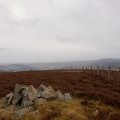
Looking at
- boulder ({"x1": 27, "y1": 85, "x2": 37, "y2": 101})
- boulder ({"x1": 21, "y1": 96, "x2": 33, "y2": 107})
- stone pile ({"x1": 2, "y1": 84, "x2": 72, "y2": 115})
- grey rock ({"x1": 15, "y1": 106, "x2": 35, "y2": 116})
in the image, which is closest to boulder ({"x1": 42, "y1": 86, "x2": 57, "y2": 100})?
stone pile ({"x1": 2, "y1": 84, "x2": 72, "y2": 115})

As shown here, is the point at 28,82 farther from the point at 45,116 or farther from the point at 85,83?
the point at 45,116

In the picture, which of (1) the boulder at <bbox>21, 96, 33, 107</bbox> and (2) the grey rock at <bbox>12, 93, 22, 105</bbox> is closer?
(1) the boulder at <bbox>21, 96, 33, 107</bbox>

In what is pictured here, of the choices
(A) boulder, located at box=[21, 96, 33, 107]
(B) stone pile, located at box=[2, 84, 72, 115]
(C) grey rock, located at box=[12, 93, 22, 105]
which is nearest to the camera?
(A) boulder, located at box=[21, 96, 33, 107]

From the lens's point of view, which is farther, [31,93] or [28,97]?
[31,93]

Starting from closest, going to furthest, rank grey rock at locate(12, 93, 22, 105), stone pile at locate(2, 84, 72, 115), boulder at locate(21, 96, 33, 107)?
1. boulder at locate(21, 96, 33, 107)
2. stone pile at locate(2, 84, 72, 115)
3. grey rock at locate(12, 93, 22, 105)

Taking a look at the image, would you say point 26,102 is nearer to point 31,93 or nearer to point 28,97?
point 28,97

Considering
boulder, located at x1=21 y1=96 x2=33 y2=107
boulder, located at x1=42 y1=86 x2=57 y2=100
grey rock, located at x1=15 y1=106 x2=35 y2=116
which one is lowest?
grey rock, located at x1=15 y1=106 x2=35 y2=116

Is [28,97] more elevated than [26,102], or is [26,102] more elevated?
[28,97]

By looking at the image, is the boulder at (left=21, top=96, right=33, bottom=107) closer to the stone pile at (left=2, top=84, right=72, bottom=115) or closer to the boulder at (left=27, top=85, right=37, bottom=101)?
the stone pile at (left=2, top=84, right=72, bottom=115)

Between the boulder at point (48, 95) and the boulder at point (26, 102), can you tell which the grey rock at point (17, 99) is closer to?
the boulder at point (26, 102)

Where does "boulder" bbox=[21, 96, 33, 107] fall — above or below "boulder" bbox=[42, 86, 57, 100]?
below

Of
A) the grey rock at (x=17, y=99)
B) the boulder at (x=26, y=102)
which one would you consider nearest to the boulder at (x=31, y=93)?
the boulder at (x=26, y=102)

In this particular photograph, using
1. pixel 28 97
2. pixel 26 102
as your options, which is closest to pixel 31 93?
pixel 28 97

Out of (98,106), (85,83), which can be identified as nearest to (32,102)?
(98,106)
